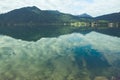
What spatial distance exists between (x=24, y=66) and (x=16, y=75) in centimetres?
688

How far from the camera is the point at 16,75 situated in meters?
38.7

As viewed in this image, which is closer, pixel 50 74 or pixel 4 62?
pixel 50 74

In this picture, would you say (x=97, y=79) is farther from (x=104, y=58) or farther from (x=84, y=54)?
(x=84, y=54)

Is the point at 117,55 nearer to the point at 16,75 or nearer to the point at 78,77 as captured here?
the point at 78,77

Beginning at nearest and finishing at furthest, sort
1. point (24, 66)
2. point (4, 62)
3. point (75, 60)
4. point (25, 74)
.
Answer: point (25, 74), point (24, 66), point (4, 62), point (75, 60)

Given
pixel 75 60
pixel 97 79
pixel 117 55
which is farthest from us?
pixel 117 55

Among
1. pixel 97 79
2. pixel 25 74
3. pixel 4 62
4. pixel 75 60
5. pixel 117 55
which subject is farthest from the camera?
pixel 117 55

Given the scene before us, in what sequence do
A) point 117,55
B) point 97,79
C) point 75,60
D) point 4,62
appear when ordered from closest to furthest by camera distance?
point 97,79 → point 4,62 → point 75,60 → point 117,55

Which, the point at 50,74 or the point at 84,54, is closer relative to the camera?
the point at 50,74

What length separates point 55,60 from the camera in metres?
51.4

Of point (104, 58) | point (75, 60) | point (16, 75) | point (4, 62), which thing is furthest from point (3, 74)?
point (104, 58)

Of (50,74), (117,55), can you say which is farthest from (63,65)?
(117,55)

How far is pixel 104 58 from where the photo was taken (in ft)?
179

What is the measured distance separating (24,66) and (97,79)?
14.0m
